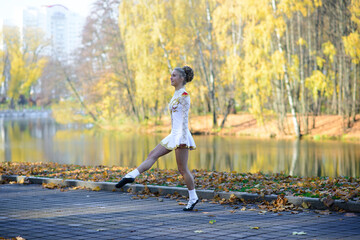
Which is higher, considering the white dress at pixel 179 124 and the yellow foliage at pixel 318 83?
the yellow foliage at pixel 318 83

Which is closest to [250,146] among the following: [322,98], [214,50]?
[322,98]

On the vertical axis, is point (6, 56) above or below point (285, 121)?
above

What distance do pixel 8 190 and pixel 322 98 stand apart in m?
28.8

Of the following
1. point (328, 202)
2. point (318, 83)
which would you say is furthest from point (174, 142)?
point (318, 83)

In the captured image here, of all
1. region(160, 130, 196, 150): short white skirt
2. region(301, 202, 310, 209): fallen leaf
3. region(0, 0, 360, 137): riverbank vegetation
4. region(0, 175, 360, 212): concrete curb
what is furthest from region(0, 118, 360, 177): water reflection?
region(160, 130, 196, 150): short white skirt

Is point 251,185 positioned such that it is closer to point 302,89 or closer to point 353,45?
point 353,45

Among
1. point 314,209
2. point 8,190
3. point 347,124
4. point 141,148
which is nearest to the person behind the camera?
point 314,209

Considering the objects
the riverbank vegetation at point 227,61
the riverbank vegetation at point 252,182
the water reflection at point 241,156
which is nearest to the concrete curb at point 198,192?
the riverbank vegetation at point 252,182

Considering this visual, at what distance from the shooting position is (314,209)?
24.4ft

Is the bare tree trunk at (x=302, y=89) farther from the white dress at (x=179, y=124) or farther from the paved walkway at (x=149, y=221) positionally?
the white dress at (x=179, y=124)

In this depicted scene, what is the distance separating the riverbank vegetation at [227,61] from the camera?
102 feet

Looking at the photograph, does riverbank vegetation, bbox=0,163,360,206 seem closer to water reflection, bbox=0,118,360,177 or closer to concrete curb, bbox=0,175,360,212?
concrete curb, bbox=0,175,360,212

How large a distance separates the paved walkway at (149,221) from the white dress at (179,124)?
980 millimetres

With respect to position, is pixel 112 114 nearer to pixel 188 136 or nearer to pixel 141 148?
pixel 141 148
